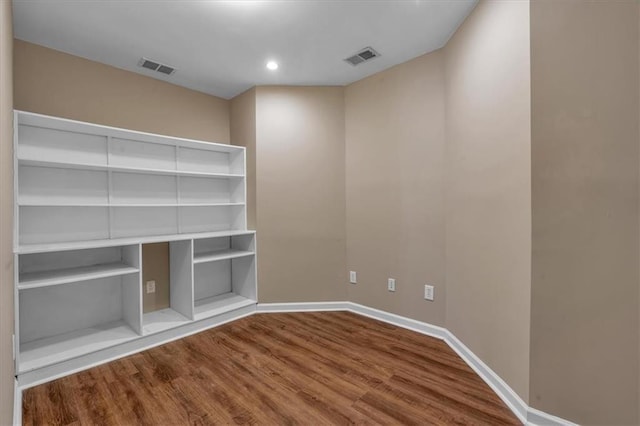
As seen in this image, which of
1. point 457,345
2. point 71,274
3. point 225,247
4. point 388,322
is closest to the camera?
point 71,274

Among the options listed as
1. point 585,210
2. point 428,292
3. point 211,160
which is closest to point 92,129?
point 211,160

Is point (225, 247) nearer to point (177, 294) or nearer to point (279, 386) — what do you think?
point (177, 294)

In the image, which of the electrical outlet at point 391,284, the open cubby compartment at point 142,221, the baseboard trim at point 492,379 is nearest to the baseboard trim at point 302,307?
the electrical outlet at point 391,284

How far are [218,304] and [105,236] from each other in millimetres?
1276

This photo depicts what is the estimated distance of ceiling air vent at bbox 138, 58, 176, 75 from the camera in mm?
2676

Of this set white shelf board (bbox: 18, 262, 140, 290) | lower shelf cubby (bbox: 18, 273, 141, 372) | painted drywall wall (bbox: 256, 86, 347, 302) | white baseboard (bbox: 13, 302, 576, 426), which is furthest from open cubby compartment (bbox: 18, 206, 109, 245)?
painted drywall wall (bbox: 256, 86, 347, 302)

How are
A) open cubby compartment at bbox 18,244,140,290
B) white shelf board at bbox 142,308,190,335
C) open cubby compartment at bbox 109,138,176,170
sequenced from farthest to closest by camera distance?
open cubby compartment at bbox 109,138,176,170 → white shelf board at bbox 142,308,190,335 → open cubby compartment at bbox 18,244,140,290

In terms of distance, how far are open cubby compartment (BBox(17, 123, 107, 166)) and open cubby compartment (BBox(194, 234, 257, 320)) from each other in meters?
1.27

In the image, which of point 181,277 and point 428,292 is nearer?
point 428,292

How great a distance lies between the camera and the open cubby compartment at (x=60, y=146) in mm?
2248

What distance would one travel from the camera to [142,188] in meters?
2.84

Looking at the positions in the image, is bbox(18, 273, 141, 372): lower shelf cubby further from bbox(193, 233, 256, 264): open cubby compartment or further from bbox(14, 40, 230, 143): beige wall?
bbox(14, 40, 230, 143): beige wall

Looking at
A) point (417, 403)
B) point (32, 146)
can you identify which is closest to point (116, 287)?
point (32, 146)

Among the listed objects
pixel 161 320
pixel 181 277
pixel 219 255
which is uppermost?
pixel 219 255
